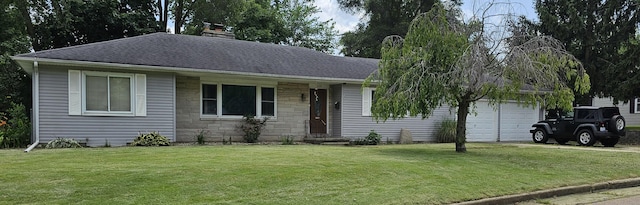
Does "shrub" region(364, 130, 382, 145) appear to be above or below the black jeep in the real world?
below

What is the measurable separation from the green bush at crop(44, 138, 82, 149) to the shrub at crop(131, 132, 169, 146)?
4.83ft

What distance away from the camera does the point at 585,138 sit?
52.3ft

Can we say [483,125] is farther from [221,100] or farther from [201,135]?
[201,135]

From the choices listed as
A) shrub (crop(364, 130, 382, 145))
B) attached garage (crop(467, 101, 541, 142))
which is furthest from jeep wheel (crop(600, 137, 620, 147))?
shrub (crop(364, 130, 382, 145))

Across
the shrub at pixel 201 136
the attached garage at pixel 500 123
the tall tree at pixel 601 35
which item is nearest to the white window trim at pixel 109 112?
the shrub at pixel 201 136

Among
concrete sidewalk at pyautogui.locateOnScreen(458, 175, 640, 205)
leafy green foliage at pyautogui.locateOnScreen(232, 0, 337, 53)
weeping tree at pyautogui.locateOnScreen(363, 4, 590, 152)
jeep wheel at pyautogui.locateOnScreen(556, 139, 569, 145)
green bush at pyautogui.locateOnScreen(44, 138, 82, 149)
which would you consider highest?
leafy green foliage at pyautogui.locateOnScreen(232, 0, 337, 53)

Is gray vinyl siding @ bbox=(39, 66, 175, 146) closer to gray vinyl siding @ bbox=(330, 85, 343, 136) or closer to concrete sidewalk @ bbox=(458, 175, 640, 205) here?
gray vinyl siding @ bbox=(330, 85, 343, 136)

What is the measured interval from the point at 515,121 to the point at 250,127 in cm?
1255

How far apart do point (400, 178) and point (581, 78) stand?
6.23m

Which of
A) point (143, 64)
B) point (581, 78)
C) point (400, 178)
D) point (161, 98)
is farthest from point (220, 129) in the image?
point (581, 78)

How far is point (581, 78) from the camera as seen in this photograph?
33.0 ft

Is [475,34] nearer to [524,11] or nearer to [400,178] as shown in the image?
[524,11]

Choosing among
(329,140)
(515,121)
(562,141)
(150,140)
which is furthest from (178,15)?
(562,141)

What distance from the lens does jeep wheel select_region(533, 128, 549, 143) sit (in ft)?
57.3
